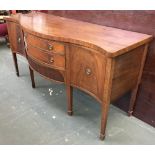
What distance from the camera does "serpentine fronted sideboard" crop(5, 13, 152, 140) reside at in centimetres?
112

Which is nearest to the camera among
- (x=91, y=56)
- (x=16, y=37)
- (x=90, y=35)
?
(x=91, y=56)

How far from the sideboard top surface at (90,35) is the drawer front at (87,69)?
0.19 feet

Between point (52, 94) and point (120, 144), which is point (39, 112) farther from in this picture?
point (120, 144)

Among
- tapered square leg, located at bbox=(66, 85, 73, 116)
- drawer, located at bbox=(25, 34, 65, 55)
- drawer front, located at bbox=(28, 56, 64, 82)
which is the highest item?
drawer, located at bbox=(25, 34, 65, 55)

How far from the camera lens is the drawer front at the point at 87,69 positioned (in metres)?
1.15

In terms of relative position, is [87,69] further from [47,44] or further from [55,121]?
[55,121]

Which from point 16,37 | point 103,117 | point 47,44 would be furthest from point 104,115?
point 16,37

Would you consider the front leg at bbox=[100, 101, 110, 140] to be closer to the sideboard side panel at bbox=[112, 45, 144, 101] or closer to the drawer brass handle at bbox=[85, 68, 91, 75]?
the sideboard side panel at bbox=[112, 45, 144, 101]

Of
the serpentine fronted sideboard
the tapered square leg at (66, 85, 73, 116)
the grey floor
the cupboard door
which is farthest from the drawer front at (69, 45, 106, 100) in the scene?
the cupboard door

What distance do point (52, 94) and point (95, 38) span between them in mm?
922

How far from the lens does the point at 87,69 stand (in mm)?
1249

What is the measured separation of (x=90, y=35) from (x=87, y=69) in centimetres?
22

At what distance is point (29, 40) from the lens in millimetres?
1485

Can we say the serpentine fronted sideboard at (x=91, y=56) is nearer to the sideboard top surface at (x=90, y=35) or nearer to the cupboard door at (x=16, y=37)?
the sideboard top surface at (x=90, y=35)
